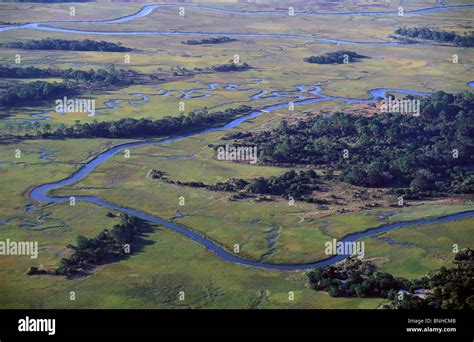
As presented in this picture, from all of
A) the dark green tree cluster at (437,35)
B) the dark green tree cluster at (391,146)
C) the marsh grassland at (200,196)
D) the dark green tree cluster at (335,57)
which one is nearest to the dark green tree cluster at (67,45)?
the marsh grassland at (200,196)

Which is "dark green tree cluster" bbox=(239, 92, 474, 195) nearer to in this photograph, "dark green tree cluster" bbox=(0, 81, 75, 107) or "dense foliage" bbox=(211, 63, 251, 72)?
"dark green tree cluster" bbox=(0, 81, 75, 107)

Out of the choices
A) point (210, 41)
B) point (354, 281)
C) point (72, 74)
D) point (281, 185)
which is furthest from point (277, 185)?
point (210, 41)

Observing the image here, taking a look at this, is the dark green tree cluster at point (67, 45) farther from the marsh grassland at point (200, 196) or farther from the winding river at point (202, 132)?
the winding river at point (202, 132)

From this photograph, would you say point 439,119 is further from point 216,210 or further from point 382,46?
point 382,46

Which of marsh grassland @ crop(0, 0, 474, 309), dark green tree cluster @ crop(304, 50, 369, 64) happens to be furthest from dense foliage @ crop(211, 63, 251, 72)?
dark green tree cluster @ crop(304, 50, 369, 64)

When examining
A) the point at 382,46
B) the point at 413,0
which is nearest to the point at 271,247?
the point at 382,46

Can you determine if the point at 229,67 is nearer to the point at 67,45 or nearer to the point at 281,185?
the point at 67,45
